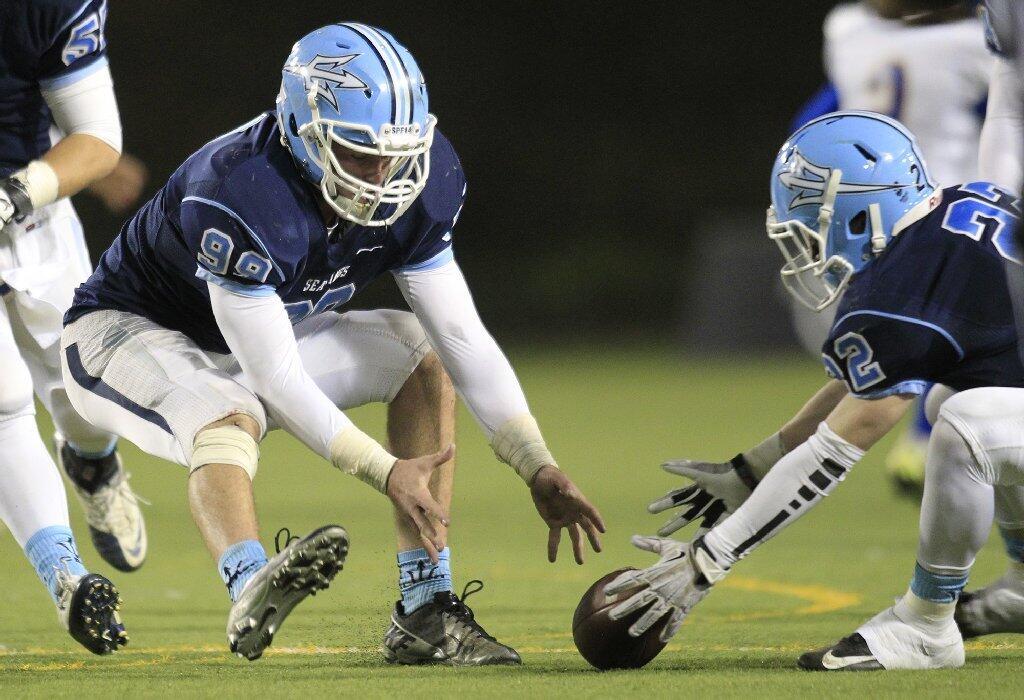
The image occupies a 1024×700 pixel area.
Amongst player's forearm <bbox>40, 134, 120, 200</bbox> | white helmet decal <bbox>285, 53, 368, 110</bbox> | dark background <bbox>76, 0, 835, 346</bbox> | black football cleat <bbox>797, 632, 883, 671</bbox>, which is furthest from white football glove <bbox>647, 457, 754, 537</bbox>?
dark background <bbox>76, 0, 835, 346</bbox>

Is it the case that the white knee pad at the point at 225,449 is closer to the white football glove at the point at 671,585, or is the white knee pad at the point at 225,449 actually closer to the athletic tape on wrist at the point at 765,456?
the white football glove at the point at 671,585

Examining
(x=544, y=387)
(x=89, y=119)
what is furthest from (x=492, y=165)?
(x=89, y=119)

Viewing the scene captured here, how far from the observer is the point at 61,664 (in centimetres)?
341

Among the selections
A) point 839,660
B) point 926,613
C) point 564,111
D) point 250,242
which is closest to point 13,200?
point 250,242

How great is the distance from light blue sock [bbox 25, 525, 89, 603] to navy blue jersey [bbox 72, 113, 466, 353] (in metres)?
0.53

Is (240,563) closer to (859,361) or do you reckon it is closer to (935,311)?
(859,361)

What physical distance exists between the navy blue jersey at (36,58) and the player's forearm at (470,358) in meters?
1.05

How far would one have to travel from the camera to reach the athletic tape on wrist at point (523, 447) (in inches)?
136

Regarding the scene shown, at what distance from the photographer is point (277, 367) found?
3.24 m

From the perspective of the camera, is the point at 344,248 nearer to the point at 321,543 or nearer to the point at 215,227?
the point at 215,227

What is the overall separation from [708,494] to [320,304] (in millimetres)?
984

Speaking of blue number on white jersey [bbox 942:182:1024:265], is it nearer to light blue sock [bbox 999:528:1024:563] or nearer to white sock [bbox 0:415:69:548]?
light blue sock [bbox 999:528:1024:563]

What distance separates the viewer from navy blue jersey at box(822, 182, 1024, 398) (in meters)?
2.96

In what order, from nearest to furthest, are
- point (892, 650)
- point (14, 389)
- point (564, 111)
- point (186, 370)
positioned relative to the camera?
1. point (892, 650)
2. point (186, 370)
3. point (14, 389)
4. point (564, 111)
